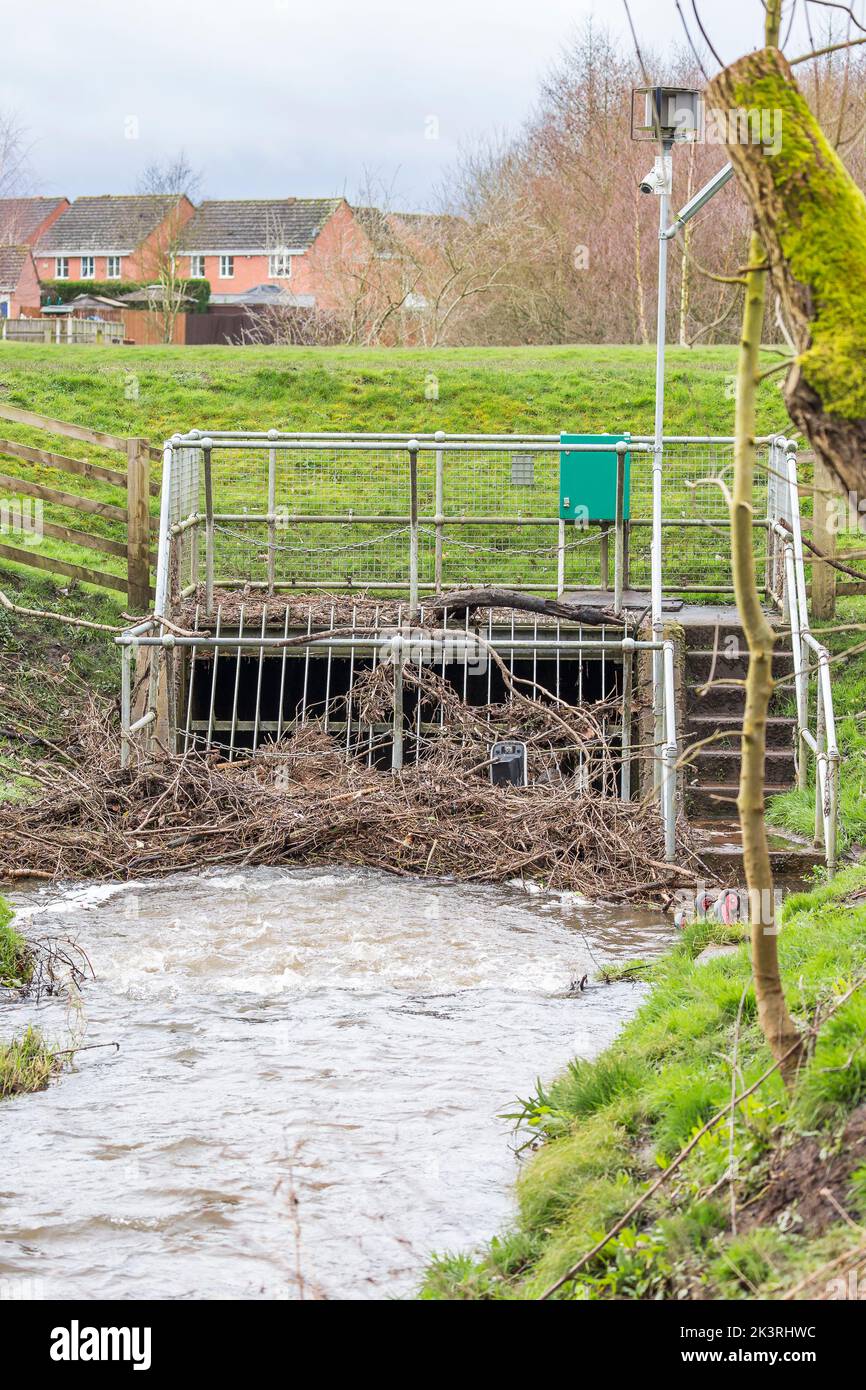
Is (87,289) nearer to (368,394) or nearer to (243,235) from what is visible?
(243,235)

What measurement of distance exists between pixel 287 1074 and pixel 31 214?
77.0 meters

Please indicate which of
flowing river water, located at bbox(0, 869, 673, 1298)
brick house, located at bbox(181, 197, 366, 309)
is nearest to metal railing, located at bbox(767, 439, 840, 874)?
flowing river water, located at bbox(0, 869, 673, 1298)

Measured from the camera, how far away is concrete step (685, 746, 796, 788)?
11.7 meters

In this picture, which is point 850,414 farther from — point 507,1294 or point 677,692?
point 677,692

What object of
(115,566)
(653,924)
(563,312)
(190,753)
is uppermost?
(563,312)

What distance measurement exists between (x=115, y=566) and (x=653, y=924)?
9515mm

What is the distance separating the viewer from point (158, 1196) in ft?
17.1

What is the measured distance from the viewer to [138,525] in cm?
1430

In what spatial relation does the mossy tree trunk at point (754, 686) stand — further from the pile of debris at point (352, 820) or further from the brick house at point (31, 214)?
the brick house at point (31, 214)

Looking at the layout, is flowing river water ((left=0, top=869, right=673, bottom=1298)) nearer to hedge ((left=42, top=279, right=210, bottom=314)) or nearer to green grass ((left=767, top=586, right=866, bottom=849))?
green grass ((left=767, top=586, right=866, bottom=849))

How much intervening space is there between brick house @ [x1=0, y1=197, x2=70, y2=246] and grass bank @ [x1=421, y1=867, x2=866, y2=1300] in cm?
7392

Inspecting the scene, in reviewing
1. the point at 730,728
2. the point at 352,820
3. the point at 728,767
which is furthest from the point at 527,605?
the point at 352,820
